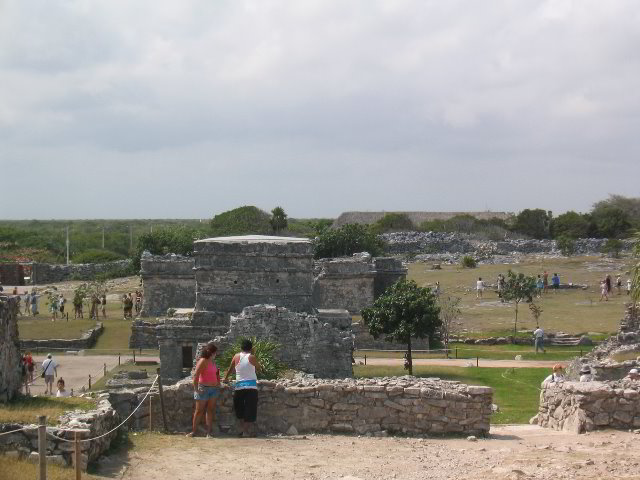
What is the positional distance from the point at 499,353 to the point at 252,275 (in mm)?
8770

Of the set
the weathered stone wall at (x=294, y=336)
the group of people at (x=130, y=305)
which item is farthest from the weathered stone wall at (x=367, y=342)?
the weathered stone wall at (x=294, y=336)

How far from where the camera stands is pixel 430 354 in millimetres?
28484

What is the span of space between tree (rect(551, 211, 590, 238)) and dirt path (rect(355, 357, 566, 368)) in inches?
2061

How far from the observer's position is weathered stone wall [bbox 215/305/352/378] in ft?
59.7

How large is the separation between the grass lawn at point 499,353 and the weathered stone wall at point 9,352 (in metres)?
17.5

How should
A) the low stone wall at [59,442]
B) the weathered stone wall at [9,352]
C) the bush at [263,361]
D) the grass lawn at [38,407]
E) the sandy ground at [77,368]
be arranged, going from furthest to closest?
the sandy ground at [77,368] < the bush at [263,361] < the weathered stone wall at [9,352] < the grass lawn at [38,407] < the low stone wall at [59,442]

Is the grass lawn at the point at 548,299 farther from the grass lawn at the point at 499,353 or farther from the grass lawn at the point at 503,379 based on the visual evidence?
the grass lawn at the point at 503,379

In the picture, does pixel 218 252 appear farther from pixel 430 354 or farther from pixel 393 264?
pixel 393 264

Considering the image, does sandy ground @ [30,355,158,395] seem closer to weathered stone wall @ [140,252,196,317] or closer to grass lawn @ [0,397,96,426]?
weathered stone wall @ [140,252,196,317]

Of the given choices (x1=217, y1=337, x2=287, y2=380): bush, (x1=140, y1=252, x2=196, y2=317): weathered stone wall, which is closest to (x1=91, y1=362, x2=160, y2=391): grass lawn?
(x1=217, y1=337, x2=287, y2=380): bush

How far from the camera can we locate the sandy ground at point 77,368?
2202 cm

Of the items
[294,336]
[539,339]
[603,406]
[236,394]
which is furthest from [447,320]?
[236,394]

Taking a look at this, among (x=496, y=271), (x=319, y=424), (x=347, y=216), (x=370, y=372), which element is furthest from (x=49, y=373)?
(x=347, y=216)

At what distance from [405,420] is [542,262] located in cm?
4564
